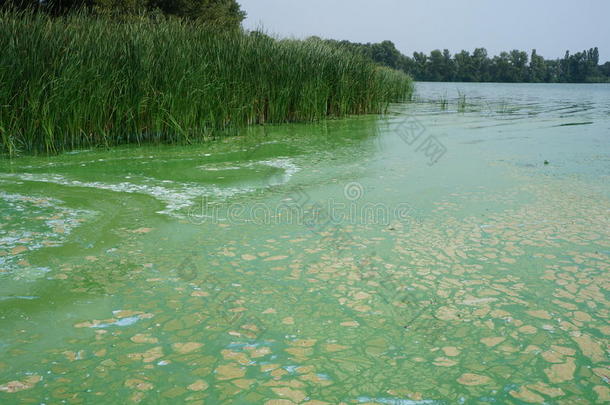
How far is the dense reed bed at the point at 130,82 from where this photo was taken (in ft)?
15.9

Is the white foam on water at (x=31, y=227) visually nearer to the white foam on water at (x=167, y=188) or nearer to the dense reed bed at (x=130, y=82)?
the white foam on water at (x=167, y=188)

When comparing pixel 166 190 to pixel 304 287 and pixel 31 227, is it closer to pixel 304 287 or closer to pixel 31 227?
pixel 31 227

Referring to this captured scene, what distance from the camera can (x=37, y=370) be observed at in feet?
4.91

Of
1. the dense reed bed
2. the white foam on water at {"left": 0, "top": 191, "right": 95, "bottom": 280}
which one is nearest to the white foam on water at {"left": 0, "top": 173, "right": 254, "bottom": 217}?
the white foam on water at {"left": 0, "top": 191, "right": 95, "bottom": 280}

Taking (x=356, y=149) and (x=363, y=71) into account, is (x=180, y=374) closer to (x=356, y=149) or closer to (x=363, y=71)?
(x=356, y=149)

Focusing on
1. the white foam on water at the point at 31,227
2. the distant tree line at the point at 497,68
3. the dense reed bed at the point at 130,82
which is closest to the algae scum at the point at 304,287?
the white foam on water at the point at 31,227

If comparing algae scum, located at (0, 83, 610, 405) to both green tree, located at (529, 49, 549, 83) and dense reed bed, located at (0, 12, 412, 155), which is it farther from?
green tree, located at (529, 49, 549, 83)

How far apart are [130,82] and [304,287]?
13.2 ft

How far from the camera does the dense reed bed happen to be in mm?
4852

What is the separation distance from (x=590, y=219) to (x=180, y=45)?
4536 mm

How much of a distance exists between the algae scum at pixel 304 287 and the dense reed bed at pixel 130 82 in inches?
43.3

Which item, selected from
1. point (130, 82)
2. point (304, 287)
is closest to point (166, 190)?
point (304, 287)

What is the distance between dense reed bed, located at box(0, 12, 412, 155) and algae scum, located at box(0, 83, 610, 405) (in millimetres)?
1099

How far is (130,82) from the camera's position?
17.5 ft
